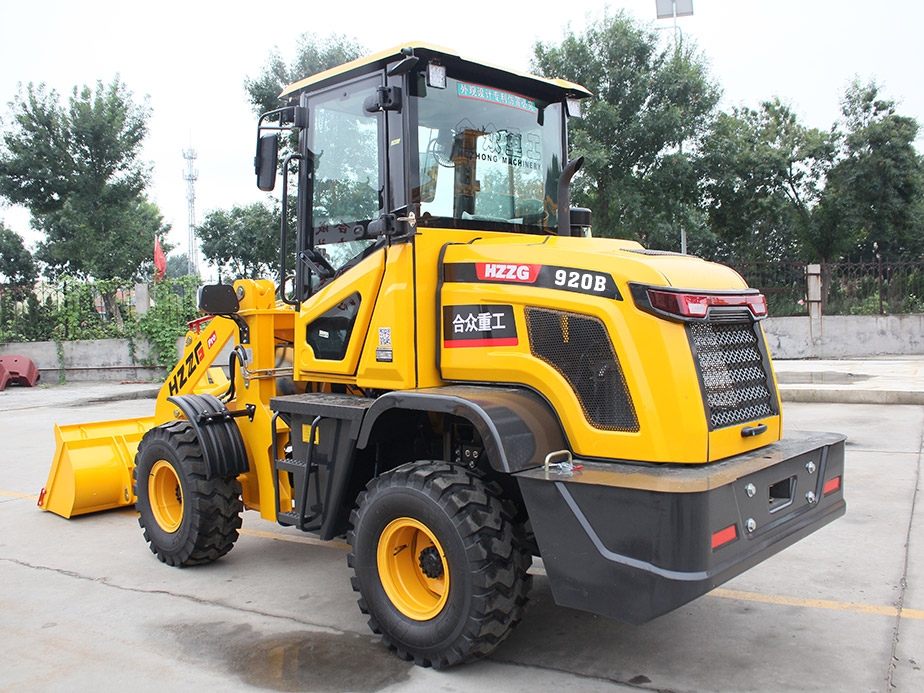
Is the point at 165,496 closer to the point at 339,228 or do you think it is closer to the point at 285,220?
the point at 285,220

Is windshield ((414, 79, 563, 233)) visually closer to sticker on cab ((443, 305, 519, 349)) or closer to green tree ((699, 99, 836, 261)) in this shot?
sticker on cab ((443, 305, 519, 349))

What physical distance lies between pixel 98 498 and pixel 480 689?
179 inches

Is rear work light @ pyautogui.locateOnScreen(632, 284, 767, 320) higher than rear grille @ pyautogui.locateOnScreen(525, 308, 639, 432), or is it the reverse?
rear work light @ pyautogui.locateOnScreen(632, 284, 767, 320)

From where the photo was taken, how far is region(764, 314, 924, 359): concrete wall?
18609 millimetres

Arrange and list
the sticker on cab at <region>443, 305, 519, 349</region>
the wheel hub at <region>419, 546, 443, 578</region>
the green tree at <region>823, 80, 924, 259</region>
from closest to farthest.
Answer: the wheel hub at <region>419, 546, 443, 578</region>
the sticker on cab at <region>443, 305, 519, 349</region>
the green tree at <region>823, 80, 924, 259</region>

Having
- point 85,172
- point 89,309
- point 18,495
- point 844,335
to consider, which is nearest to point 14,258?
point 85,172

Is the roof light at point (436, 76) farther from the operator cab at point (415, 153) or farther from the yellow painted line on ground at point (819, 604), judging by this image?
the yellow painted line on ground at point (819, 604)

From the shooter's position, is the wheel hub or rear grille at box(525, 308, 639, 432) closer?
rear grille at box(525, 308, 639, 432)

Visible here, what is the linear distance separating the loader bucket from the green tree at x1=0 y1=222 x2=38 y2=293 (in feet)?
80.3

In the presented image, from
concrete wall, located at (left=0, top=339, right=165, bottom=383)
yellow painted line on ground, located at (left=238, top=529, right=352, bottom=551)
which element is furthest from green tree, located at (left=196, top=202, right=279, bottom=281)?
yellow painted line on ground, located at (left=238, top=529, right=352, bottom=551)

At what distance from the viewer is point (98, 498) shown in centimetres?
689

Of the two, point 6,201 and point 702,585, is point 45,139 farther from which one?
point 702,585

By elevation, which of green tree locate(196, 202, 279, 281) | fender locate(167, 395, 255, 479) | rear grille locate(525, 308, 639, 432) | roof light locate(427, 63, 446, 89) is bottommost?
fender locate(167, 395, 255, 479)

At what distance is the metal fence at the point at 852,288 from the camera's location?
61.2 feet
